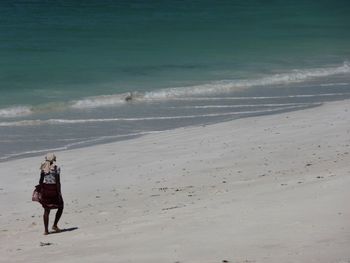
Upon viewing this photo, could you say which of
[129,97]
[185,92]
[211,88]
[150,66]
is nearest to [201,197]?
[129,97]

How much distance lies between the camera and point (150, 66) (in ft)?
117

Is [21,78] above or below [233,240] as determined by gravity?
above

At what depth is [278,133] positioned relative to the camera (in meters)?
21.3

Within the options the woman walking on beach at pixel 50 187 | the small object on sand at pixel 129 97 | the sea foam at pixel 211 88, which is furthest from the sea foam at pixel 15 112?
the woman walking on beach at pixel 50 187

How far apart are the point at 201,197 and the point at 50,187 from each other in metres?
2.51

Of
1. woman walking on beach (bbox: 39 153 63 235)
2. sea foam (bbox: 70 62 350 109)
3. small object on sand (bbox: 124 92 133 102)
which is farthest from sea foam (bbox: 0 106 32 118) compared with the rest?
woman walking on beach (bbox: 39 153 63 235)

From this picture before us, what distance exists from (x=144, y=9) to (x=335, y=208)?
→ 153 ft

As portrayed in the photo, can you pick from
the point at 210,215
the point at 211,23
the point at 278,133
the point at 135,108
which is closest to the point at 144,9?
the point at 211,23

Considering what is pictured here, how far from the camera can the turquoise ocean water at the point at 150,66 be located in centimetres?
2506

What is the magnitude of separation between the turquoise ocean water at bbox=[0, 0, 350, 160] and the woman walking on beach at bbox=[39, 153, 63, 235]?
6761mm

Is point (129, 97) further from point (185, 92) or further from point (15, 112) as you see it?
point (15, 112)

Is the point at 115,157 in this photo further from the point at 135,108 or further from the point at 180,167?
the point at 135,108

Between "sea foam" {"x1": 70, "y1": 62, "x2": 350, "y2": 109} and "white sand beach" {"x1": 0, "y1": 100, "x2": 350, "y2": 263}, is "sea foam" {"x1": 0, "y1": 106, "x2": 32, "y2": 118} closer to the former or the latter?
"sea foam" {"x1": 70, "y1": 62, "x2": 350, "y2": 109}

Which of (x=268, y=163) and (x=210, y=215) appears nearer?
(x=210, y=215)
